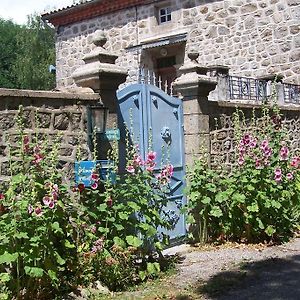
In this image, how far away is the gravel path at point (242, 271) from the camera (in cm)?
477

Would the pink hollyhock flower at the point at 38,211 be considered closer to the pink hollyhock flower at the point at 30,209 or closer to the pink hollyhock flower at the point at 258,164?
the pink hollyhock flower at the point at 30,209

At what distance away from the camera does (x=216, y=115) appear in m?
7.24

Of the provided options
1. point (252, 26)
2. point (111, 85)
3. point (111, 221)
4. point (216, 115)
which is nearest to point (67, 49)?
point (252, 26)

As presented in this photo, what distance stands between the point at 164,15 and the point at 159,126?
908 centimetres

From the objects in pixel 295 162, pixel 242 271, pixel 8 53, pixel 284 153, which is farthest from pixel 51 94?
pixel 8 53

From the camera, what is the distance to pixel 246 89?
9.80 m

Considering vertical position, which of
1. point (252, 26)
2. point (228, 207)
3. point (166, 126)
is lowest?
point (228, 207)

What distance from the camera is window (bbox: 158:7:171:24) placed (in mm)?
14714

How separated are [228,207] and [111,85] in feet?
7.75

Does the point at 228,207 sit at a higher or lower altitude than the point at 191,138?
lower

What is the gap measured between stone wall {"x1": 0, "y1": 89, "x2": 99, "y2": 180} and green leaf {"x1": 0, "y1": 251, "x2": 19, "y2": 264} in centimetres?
82

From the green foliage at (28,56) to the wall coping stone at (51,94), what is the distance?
23.9m

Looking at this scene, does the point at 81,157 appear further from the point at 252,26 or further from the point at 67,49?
the point at 67,49

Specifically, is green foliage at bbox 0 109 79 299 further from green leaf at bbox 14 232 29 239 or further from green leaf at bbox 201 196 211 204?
green leaf at bbox 201 196 211 204
